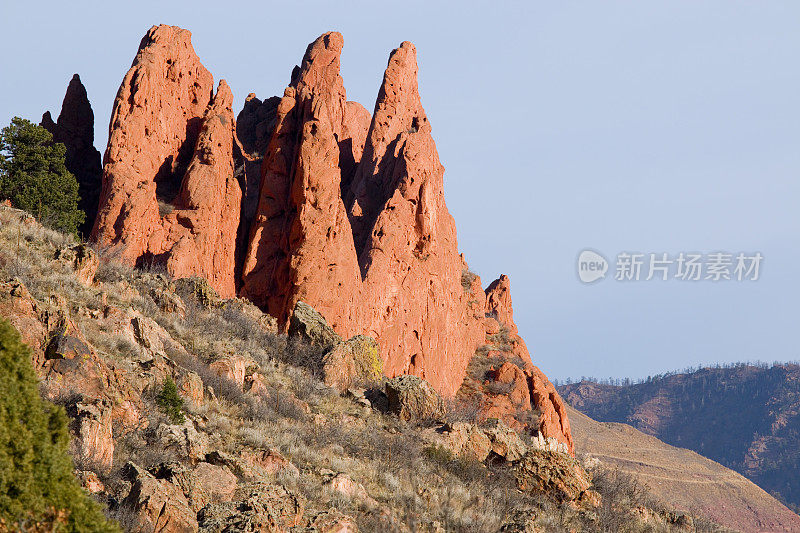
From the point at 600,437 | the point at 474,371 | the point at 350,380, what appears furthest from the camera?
the point at 600,437

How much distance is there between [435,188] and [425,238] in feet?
11.4

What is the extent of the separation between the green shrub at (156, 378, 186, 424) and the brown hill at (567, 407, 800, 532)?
70188 mm

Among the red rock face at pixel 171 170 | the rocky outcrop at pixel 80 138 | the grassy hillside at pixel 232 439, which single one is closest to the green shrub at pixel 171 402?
the grassy hillside at pixel 232 439

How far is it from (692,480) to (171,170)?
72693 mm

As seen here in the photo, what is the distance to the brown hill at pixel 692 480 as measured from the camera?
82.2 meters

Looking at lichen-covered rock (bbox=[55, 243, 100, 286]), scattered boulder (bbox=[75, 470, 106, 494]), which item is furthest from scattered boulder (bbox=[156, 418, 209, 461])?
lichen-covered rock (bbox=[55, 243, 100, 286])

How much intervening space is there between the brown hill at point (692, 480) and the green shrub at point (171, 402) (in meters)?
70.2

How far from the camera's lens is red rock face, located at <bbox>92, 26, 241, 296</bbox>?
115 ft

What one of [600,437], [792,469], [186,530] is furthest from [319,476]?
[792,469]

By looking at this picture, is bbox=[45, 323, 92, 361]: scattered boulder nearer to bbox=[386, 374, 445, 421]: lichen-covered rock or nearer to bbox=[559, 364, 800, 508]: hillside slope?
bbox=[386, 374, 445, 421]: lichen-covered rock

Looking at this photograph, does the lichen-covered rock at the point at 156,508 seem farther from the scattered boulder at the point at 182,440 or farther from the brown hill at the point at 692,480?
the brown hill at the point at 692,480

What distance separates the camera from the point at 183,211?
3628cm

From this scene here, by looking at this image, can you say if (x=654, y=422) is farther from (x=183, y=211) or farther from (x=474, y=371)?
(x=183, y=211)

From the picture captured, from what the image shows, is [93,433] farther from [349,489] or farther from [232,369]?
[232,369]
